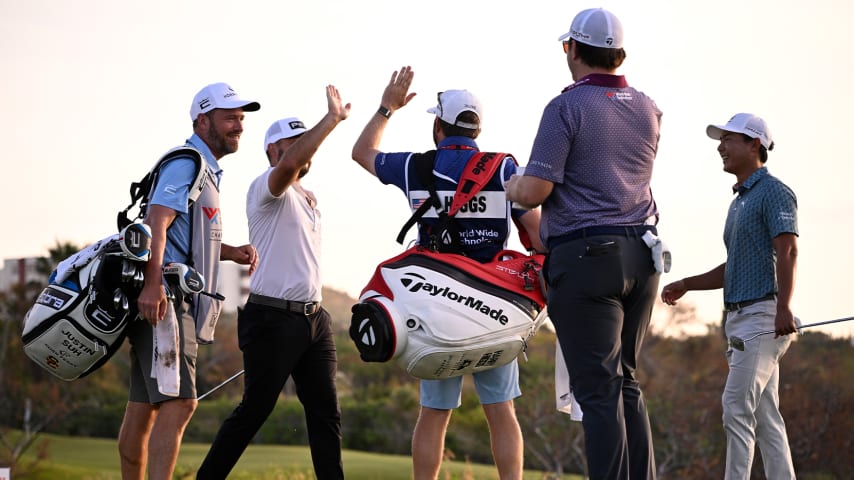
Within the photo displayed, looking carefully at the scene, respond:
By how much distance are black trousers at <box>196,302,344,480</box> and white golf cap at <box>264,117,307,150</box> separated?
1054mm

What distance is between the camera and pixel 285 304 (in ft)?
21.0

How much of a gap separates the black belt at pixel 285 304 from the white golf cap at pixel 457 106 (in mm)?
1416

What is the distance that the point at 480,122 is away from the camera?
5.96 m

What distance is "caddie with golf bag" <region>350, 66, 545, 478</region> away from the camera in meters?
5.45

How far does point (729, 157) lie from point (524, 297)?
2063mm

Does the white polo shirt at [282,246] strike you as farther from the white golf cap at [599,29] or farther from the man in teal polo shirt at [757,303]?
the man in teal polo shirt at [757,303]

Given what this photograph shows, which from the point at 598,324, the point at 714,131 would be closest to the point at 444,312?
the point at 598,324

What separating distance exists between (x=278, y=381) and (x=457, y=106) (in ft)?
6.33

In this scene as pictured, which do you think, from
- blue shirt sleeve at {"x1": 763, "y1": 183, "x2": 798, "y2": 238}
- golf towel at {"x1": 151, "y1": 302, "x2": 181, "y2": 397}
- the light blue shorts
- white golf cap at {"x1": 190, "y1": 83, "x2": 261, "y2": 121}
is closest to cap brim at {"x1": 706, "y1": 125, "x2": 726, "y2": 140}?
blue shirt sleeve at {"x1": 763, "y1": 183, "x2": 798, "y2": 238}

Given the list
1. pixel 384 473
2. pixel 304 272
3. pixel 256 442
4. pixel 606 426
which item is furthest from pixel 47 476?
pixel 606 426

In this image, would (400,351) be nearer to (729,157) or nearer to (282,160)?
(282,160)

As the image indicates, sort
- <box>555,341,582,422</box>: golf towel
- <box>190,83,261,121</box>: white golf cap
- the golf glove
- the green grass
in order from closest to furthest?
the golf glove < <box>555,341,582,422</box>: golf towel < <box>190,83,261,121</box>: white golf cap < the green grass

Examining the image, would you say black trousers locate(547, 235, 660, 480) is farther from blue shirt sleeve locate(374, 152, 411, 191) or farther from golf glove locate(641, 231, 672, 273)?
blue shirt sleeve locate(374, 152, 411, 191)

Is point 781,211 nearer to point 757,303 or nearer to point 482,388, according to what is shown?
point 757,303
